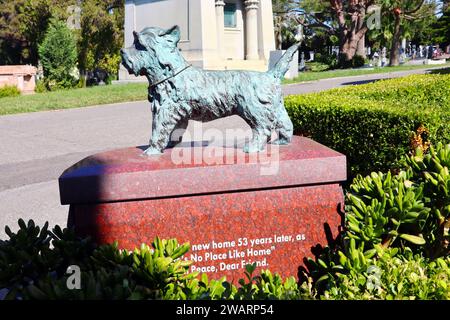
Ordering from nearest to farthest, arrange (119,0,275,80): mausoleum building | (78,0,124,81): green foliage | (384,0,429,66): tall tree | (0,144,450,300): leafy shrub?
(0,144,450,300): leafy shrub
(119,0,275,80): mausoleum building
(78,0,124,81): green foliage
(384,0,429,66): tall tree

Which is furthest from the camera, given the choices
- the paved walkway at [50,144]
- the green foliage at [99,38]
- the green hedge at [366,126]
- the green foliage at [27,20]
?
the green foliage at [99,38]

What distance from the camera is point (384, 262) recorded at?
2953 millimetres

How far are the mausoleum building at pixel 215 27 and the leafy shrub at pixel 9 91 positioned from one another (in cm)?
582

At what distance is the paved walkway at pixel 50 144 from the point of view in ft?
21.0

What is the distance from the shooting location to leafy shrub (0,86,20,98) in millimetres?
22378

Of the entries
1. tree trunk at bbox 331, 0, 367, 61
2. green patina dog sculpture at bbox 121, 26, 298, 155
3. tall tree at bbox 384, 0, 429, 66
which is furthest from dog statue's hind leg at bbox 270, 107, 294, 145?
tree trunk at bbox 331, 0, 367, 61

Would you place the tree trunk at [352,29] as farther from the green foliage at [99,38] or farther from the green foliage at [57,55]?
the green foliage at [57,55]

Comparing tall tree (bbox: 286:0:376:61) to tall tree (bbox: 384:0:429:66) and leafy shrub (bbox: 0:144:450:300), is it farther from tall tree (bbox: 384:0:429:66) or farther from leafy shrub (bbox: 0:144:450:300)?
leafy shrub (bbox: 0:144:450:300)

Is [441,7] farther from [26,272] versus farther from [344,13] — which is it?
[26,272]

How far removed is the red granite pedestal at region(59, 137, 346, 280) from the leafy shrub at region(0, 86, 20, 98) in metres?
20.8

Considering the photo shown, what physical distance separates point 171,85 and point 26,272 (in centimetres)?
160

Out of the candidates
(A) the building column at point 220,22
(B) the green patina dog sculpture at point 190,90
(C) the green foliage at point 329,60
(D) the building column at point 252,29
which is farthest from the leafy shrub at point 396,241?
(C) the green foliage at point 329,60

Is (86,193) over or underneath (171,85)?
underneath

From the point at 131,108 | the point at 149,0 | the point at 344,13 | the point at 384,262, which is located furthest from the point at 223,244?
the point at 344,13
